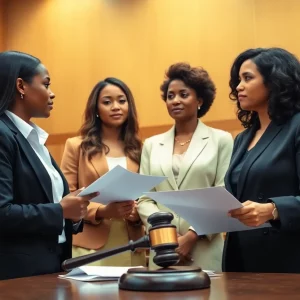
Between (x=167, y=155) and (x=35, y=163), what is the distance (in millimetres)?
1204

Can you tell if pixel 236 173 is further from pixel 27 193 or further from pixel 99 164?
pixel 99 164

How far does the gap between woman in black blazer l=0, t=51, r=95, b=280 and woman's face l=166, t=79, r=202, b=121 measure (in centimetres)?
113

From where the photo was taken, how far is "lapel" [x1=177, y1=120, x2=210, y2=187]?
3.41m

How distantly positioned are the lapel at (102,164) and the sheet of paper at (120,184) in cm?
118

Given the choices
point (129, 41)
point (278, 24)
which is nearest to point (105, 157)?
point (278, 24)

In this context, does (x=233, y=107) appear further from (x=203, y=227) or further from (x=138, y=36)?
(x=203, y=227)

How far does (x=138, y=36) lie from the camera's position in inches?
239

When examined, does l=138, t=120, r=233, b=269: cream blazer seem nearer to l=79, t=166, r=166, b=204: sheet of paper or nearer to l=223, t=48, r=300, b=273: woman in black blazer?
l=223, t=48, r=300, b=273: woman in black blazer

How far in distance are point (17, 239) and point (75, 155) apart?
4.84 feet

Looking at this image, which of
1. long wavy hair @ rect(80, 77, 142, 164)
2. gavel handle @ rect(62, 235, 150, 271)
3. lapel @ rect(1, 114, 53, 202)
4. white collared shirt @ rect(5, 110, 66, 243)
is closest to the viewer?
gavel handle @ rect(62, 235, 150, 271)

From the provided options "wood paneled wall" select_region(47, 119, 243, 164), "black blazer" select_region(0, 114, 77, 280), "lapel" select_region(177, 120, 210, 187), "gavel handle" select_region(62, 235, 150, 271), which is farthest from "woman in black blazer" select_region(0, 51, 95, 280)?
"wood paneled wall" select_region(47, 119, 243, 164)

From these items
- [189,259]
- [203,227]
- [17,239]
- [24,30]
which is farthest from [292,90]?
[24,30]

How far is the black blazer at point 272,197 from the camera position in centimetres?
237

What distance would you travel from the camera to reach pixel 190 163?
3428 mm
